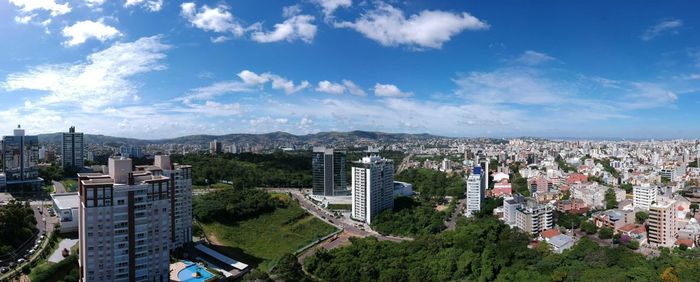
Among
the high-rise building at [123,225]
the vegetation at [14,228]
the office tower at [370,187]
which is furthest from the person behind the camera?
the office tower at [370,187]

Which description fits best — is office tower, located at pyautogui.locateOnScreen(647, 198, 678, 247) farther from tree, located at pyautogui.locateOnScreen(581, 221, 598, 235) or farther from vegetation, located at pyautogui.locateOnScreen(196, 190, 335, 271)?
vegetation, located at pyautogui.locateOnScreen(196, 190, 335, 271)

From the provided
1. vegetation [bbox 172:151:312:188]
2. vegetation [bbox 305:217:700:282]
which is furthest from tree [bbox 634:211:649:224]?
vegetation [bbox 172:151:312:188]

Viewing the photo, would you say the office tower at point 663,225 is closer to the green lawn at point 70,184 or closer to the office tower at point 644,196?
the office tower at point 644,196

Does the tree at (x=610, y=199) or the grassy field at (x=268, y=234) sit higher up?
the tree at (x=610, y=199)

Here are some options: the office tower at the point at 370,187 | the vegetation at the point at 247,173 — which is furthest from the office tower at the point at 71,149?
the office tower at the point at 370,187

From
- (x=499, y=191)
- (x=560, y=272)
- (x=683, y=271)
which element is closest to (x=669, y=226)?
(x=683, y=271)

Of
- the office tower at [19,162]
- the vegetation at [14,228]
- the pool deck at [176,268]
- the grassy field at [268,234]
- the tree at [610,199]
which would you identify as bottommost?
the grassy field at [268,234]

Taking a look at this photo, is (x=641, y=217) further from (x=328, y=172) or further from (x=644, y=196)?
(x=328, y=172)

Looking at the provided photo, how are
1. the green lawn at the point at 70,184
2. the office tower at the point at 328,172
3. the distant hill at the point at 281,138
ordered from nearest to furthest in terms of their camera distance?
the green lawn at the point at 70,184, the office tower at the point at 328,172, the distant hill at the point at 281,138

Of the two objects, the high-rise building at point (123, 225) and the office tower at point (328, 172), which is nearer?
the high-rise building at point (123, 225)
